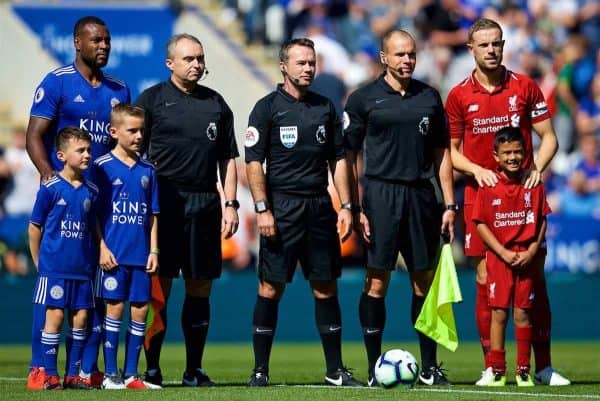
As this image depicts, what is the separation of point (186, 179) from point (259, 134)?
0.61 m

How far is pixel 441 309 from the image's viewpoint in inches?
372

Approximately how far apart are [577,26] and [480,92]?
12.0 meters

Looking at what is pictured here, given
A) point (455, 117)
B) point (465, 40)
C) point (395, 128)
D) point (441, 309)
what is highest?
point (465, 40)

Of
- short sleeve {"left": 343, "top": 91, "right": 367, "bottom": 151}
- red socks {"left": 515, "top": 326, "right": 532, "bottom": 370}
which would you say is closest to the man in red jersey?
red socks {"left": 515, "top": 326, "right": 532, "bottom": 370}

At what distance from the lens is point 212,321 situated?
16.8m

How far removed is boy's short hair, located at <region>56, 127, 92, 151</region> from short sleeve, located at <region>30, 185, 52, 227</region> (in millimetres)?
304

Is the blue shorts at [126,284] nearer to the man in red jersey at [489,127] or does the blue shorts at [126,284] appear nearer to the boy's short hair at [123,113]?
the boy's short hair at [123,113]

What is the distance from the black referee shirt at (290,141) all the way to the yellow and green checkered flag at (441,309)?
40.4 inches

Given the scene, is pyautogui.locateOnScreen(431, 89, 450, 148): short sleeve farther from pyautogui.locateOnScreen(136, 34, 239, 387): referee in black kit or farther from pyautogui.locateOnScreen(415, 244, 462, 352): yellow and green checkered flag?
pyautogui.locateOnScreen(136, 34, 239, 387): referee in black kit

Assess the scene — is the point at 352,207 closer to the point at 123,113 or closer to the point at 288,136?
the point at 288,136

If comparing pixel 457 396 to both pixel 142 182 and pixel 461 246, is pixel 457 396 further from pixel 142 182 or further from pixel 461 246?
pixel 461 246

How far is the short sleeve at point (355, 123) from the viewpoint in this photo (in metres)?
9.59

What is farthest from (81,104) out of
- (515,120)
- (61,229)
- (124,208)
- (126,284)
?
(515,120)

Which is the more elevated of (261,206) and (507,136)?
(507,136)
